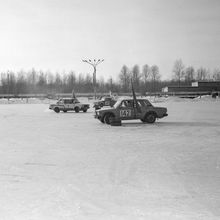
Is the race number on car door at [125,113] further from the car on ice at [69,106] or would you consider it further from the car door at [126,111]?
the car on ice at [69,106]

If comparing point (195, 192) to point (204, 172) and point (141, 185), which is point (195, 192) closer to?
point (141, 185)

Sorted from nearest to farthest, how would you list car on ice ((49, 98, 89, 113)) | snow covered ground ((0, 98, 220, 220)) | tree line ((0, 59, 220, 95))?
snow covered ground ((0, 98, 220, 220))
car on ice ((49, 98, 89, 113))
tree line ((0, 59, 220, 95))

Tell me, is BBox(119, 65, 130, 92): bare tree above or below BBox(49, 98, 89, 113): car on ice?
above

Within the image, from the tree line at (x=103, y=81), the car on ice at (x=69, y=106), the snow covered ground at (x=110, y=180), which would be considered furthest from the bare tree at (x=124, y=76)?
the snow covered ground at (x=110, y=180)

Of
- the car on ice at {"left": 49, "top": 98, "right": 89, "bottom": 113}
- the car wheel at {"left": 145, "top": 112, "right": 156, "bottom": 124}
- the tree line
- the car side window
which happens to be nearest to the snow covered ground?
the car side window

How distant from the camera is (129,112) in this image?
2134 cm

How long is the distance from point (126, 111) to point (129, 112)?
0.67ft

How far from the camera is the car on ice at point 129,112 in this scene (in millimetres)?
21172

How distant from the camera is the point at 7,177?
7.62 meters

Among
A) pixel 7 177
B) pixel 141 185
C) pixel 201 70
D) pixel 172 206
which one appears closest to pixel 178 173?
pixel 141 185

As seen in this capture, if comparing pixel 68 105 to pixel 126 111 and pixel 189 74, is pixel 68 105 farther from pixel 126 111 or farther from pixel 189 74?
pixel 189 74

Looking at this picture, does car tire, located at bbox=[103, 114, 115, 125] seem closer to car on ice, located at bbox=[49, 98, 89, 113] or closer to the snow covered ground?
the snow covered ground

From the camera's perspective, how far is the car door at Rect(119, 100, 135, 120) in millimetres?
21202

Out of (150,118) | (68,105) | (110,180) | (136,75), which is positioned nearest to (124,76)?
(136,75)
